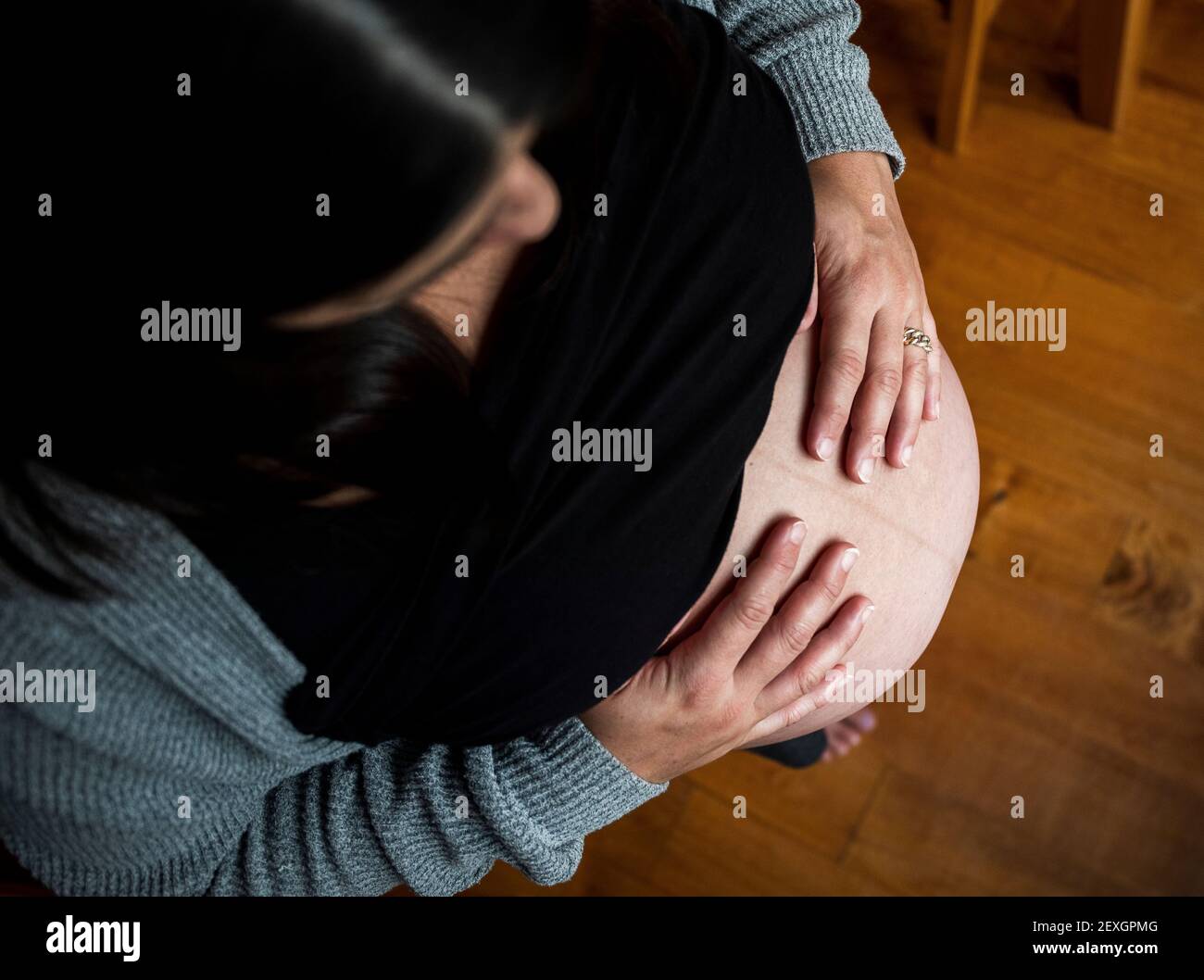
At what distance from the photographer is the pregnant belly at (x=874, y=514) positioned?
2.24ft

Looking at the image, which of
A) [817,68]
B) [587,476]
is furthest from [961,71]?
[587,476]

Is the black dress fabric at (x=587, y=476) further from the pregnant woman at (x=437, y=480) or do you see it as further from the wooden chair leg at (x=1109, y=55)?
the wooden chair leg at (x=1109, y=55)

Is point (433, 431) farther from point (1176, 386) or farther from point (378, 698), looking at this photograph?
point (1176, 386)

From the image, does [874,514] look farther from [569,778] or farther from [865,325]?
[569,778]

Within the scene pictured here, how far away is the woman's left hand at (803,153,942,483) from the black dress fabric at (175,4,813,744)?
0.06m

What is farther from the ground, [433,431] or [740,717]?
→ [433,431]

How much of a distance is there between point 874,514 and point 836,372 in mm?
111

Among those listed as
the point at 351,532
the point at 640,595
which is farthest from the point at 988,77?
the point at 351,532

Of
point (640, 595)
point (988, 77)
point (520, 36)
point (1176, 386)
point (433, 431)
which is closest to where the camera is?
point (520, 36)

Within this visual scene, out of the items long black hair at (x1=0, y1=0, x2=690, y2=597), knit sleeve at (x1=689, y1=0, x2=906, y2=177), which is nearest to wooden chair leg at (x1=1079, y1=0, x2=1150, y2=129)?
knit sleeve at (x1=689, y1=0, x2=906, y2=177)

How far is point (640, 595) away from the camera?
1.96 feet

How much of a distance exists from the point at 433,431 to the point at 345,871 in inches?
13.5

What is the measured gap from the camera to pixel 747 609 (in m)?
0.65

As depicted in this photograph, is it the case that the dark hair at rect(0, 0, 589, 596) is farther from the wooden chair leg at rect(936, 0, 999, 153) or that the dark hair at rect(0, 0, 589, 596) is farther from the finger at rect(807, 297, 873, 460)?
the wooden chair leg at rect(936, 0, 999, 153)
